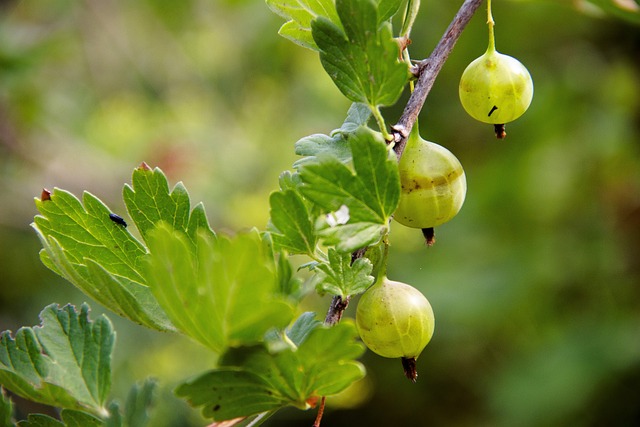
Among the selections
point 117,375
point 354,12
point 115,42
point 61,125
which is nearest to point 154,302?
point 354,12

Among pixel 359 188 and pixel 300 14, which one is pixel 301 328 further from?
pixel 300 14

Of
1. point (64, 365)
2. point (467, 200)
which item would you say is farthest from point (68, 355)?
point (467, 200)

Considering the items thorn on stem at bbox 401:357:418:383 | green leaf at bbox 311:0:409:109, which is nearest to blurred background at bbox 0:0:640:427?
thorn on stem at bbox 401:357:418:383

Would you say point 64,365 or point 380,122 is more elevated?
point 380,122

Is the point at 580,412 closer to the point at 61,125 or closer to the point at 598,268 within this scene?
the point at 598,268

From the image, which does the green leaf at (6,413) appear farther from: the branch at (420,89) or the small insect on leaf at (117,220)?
the branch at (420,89)
